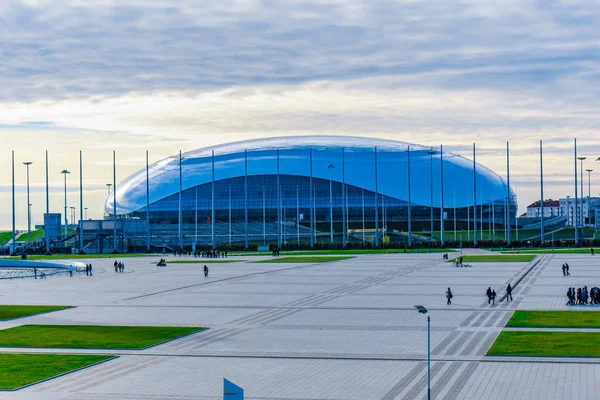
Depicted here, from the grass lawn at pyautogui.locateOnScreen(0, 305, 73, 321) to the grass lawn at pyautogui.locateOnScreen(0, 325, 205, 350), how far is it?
3986mm

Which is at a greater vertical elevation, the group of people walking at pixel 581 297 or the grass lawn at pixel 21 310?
the group of people walking at pixel 581 297

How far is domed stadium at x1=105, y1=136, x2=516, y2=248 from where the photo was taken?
13300cm

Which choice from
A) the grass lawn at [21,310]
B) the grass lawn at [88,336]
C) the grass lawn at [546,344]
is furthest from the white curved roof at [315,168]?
the grass lawn at [546,344]

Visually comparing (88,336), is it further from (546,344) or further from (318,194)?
(318,194)

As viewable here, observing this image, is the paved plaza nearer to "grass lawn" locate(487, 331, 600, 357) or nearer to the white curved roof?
"grass lawn" locate(487, 331, 600, 357)

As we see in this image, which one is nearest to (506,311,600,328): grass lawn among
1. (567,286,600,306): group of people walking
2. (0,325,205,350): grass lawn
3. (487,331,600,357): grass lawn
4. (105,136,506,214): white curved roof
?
(487,331,600,357): grass lawn

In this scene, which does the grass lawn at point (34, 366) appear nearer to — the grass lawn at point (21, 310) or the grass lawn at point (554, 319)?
the grass lawn at point (21, 310)

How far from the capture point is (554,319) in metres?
34.5

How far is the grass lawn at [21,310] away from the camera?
38656mm

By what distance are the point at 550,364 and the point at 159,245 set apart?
305 ft

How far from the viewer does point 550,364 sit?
25.3 meters

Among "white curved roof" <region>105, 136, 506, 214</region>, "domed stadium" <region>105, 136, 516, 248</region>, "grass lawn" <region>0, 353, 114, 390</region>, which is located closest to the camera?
"grass lawn" <region>0, 353, 114, 390</region>

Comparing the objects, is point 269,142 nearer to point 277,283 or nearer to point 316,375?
point 277,283

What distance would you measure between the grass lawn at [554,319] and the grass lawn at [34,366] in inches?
615
